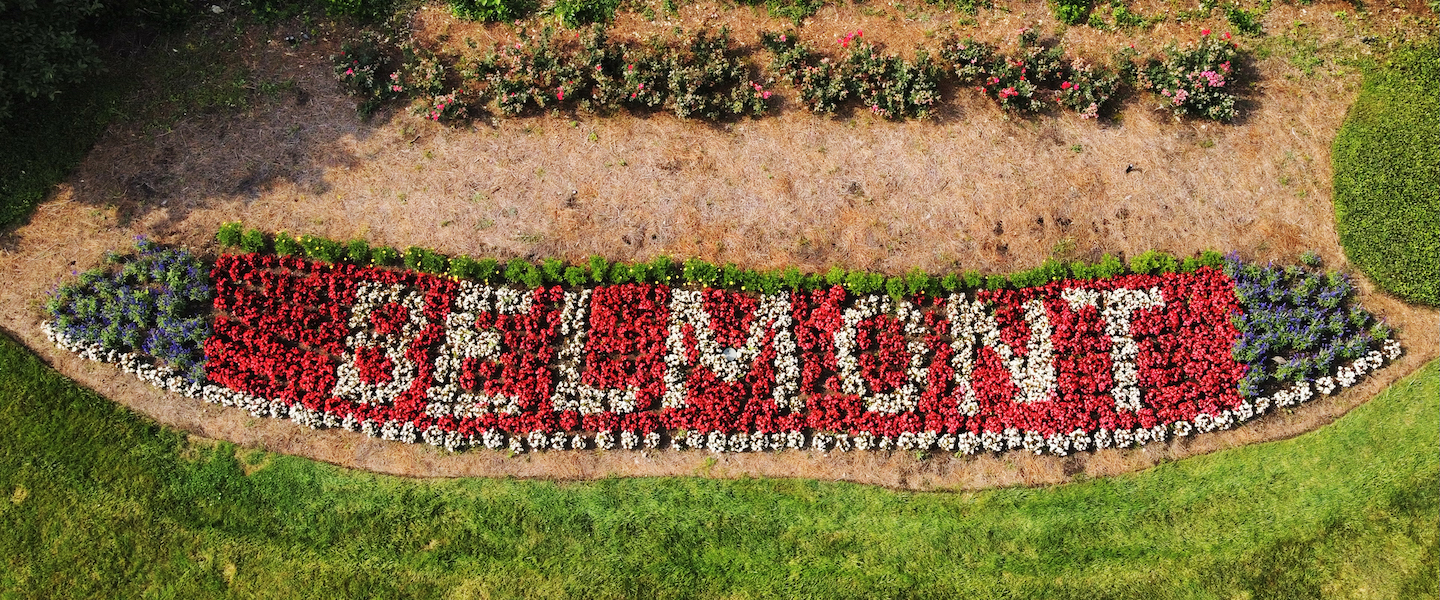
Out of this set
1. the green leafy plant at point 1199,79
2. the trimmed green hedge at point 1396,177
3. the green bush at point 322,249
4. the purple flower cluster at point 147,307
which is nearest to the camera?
the purple flower cluster at point 147,307

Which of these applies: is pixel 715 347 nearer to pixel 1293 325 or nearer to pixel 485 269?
pixel 485 269

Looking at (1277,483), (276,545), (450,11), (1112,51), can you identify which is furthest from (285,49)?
(1277,483)

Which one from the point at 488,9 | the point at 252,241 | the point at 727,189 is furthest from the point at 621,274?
the point at 252,241

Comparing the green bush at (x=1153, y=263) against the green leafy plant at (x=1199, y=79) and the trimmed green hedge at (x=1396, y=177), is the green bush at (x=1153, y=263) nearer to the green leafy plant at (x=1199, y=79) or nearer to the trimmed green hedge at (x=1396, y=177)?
the green leafy plant at (x=1199, y=79)

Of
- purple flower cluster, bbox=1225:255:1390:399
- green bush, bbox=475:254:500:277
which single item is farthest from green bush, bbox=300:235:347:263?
purple flower cluster, bbox=1225:255:1390:399

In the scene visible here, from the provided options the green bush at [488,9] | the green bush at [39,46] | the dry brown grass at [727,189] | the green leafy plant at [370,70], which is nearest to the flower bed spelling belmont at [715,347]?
the dry brown grass at [727,189]

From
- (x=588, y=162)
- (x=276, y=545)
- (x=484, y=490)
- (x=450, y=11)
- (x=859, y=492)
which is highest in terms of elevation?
(x=450, y=11)

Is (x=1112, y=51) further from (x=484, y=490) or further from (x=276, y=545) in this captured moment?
(x=276, y=545)
